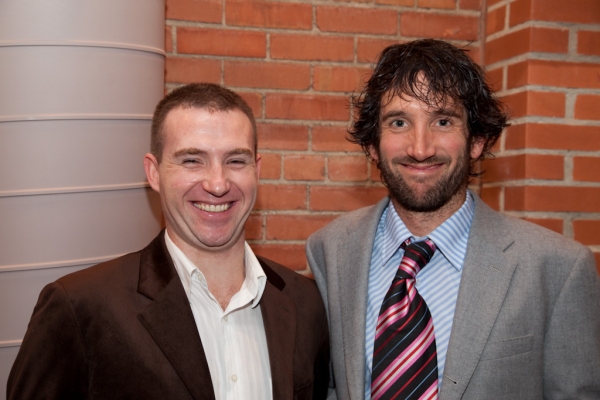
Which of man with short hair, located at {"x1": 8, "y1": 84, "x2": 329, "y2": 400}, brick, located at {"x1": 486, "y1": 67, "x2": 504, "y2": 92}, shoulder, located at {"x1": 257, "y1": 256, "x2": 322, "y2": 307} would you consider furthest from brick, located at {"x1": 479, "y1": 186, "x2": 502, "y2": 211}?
man with short hair, located at {"x1": 8, "y1": 84, "x2": 329, "y2": 400}

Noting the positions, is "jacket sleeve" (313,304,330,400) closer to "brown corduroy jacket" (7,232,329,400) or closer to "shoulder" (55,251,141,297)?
"brown corduroy jacket" (7,232,329,400)

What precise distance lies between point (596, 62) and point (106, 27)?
1.67 m

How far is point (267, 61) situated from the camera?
245 centimetres

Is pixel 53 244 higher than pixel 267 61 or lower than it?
lower

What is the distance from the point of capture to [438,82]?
180 centimetres

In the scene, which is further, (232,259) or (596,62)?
(596,62)

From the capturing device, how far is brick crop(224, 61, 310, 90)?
242 centimetres

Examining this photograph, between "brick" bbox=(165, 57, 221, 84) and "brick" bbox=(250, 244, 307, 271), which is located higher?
"brick" bbox=(165, 57, 221, 84)

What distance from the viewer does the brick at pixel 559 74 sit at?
2.25 m

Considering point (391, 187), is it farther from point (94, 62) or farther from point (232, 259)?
point (94, 62)

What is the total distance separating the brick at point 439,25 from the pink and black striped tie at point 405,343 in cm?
118

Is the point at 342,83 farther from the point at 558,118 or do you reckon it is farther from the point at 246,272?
the point at 246,272

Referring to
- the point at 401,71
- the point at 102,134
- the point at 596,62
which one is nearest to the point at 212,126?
the point at 102,134

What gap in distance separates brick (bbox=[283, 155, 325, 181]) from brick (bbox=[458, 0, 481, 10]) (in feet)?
2.74
